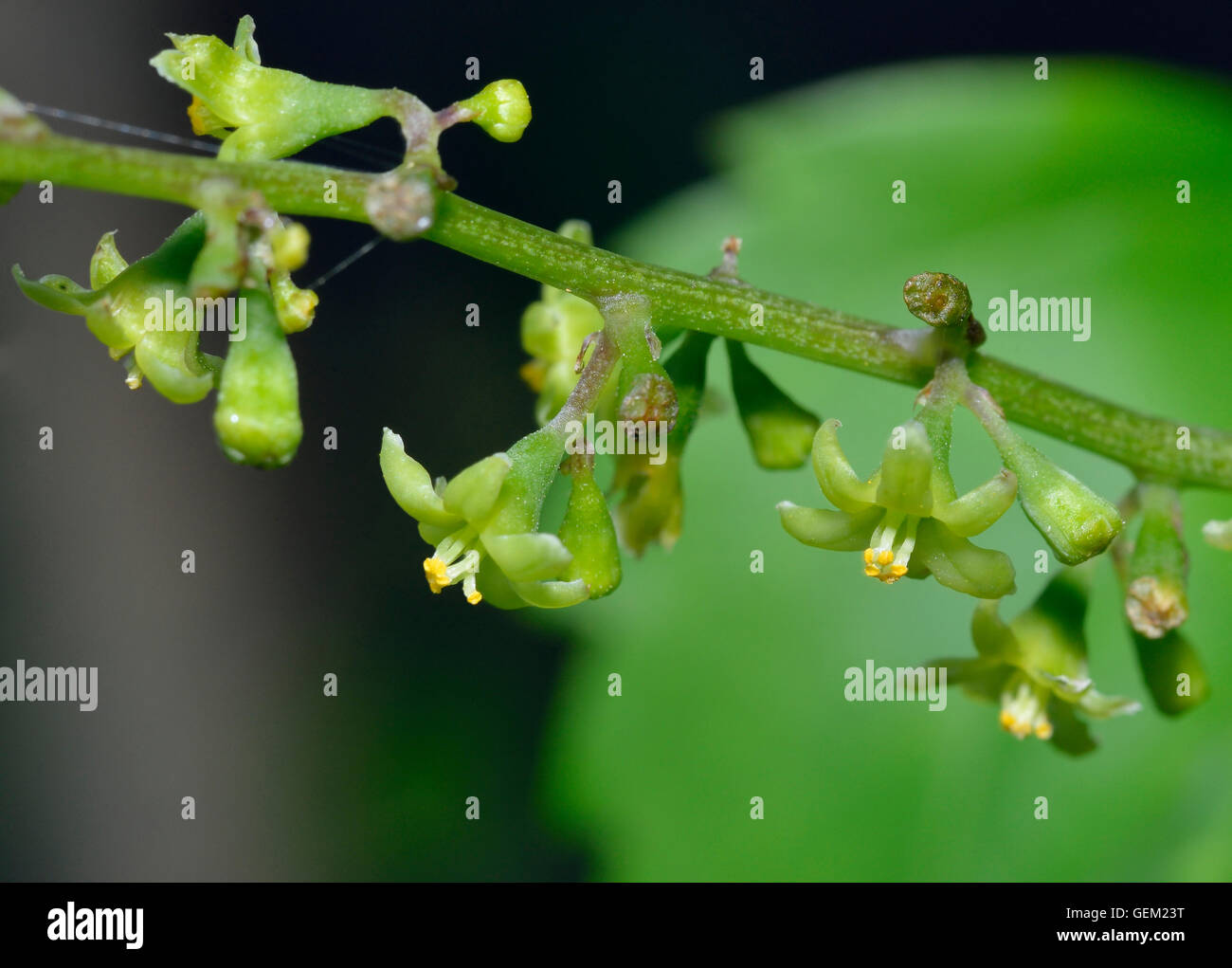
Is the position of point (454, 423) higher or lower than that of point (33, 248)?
lower

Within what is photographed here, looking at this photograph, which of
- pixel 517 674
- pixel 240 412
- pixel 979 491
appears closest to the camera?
pixel 240 412

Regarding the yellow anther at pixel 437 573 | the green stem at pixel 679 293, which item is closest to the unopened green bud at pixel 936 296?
the green stem at pixel 679 293

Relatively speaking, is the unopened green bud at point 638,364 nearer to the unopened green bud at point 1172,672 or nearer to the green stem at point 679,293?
the green stem at point 679,293

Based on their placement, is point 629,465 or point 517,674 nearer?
point 629,465

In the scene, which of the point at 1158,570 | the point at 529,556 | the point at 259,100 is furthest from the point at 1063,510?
the point at 259,100

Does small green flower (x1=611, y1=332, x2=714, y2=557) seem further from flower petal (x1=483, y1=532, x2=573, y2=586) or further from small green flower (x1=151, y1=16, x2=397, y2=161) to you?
small green flower (x1=151, y1=16, x2=397, y2=161)

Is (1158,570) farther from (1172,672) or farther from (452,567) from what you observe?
(452,567)
